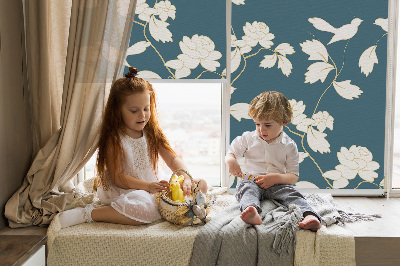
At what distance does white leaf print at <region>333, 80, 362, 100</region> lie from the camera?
244 centimetres

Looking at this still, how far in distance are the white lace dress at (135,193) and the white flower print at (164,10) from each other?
763mm

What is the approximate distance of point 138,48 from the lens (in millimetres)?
2396

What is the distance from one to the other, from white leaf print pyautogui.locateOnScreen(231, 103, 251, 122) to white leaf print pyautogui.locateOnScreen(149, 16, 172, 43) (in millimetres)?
564

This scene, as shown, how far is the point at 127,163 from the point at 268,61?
105cm

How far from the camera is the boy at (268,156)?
206 centimetres

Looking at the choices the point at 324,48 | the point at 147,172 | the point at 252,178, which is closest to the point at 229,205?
the point at 252,178

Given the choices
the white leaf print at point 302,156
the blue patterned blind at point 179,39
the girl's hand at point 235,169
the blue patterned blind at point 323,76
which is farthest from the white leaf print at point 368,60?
the girl's hand at point 235,169

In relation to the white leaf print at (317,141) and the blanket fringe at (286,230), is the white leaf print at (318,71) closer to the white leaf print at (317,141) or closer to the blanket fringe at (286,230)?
the white leaf print at (317,141)

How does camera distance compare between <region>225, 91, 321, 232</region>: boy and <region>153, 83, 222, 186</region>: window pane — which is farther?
<region>153, 83, 222, 186</region>: window pane

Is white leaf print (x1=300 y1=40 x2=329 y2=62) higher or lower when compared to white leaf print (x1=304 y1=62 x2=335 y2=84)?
higher

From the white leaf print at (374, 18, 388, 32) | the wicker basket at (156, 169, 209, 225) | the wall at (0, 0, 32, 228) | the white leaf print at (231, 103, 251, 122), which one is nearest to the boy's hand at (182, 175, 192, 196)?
the wicker basket at (156, 169, 209, 225)

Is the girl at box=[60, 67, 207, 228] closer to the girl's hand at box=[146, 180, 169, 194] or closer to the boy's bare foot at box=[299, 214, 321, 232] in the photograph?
the girl's hand at box=[146, 180, 169, 194]

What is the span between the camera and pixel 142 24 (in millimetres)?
2383

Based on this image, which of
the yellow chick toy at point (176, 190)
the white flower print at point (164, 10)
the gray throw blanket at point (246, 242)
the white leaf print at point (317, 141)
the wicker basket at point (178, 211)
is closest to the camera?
the gray throw blanket at point (246, 242)
